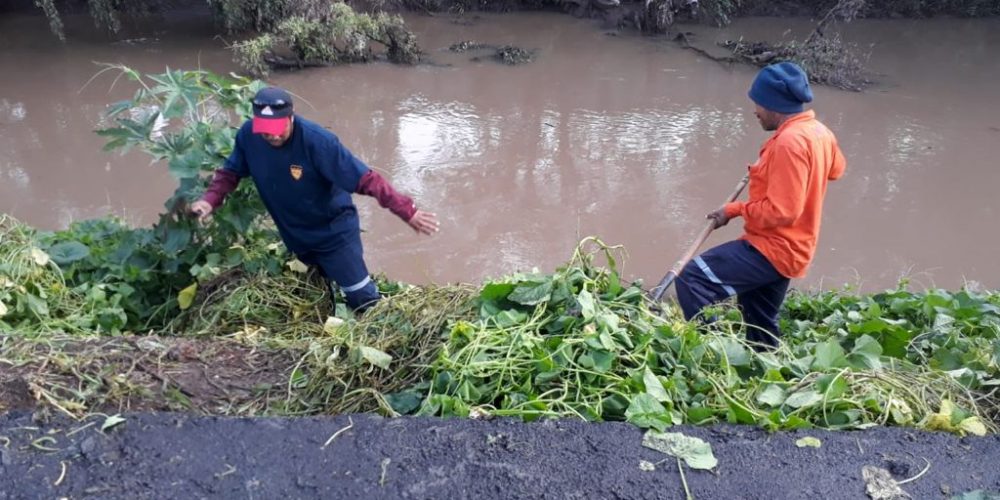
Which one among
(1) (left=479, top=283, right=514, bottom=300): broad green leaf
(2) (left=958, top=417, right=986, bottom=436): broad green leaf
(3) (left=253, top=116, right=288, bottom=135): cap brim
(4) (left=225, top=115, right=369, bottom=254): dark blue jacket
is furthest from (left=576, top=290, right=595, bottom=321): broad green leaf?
(3) (left=253, top=116, right=288, bottom=135): cap brim

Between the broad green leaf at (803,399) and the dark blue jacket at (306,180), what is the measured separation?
2.08 metres

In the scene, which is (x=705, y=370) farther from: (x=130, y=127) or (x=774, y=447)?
(x=130, y=127)

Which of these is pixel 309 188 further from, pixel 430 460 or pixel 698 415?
pixel 698 415

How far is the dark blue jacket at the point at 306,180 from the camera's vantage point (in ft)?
11.7

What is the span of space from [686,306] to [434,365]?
1.57 metres

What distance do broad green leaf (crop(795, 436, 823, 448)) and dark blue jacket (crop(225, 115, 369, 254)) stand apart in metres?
2.19

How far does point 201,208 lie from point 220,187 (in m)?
0.15

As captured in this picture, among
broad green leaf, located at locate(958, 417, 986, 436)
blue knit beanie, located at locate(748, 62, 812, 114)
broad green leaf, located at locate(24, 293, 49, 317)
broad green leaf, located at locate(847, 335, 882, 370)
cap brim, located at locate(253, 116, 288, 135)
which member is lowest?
broad green leaf, located at locate(24, 293, 49, 317)

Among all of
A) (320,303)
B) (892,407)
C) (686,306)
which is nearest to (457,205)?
(320,303)

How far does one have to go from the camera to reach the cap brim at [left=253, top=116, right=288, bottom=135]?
3.40 metres

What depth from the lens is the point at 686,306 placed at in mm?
3732

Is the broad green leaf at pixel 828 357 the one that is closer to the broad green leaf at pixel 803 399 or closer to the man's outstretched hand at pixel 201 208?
the broad green leaf at pixel 803 399

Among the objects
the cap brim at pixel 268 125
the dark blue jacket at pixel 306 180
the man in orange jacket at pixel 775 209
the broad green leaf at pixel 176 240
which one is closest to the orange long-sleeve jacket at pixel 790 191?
the man in orange jacket at pixel 775 209

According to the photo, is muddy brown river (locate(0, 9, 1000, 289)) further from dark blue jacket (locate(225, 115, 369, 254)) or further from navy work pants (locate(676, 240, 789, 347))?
navy work pants (locate(676, 240, 789, 347))
